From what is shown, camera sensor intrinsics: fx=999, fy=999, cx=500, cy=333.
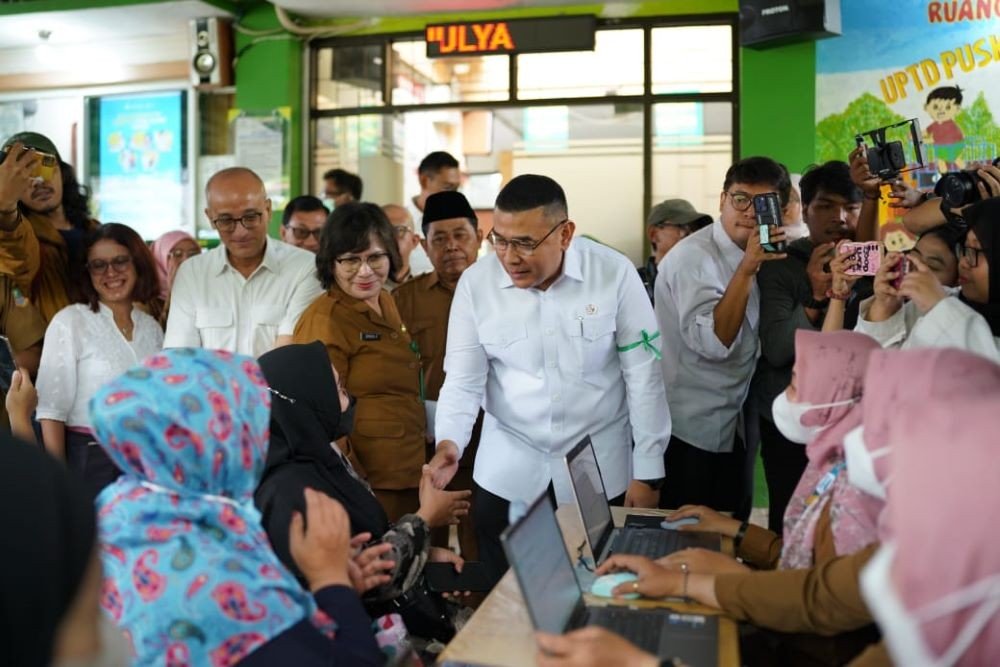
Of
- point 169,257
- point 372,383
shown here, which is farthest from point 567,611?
point 169,257

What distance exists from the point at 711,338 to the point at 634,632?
5.42 ft

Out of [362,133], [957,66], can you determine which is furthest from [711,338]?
[362,133]

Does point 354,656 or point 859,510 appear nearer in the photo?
point 354,656

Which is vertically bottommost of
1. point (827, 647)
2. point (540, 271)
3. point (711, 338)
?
point (827, 647)

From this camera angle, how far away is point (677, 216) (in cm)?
486

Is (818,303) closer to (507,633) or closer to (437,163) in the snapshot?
(507,633)

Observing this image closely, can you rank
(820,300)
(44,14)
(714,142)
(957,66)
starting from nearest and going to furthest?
1. (820,300)
2. (957,66)
3. (714,142)
4. (44,14)

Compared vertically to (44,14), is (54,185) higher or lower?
lower

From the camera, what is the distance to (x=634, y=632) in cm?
177

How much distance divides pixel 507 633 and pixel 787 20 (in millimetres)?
4820

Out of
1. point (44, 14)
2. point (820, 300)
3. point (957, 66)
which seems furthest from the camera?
point (44, 14)

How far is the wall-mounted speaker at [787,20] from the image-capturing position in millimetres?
5660

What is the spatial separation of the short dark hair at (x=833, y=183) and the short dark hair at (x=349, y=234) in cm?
152

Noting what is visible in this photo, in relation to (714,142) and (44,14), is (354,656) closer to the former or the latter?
(714,142)
